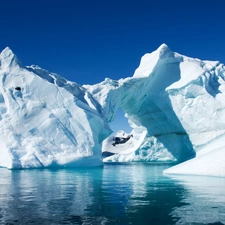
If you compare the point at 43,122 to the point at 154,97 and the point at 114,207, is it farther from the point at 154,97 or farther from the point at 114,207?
the point at 114,207

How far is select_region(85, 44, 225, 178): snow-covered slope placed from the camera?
66.6 ft

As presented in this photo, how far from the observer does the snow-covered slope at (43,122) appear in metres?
15.4

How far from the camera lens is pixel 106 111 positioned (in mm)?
20734

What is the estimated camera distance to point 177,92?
21.1 meters

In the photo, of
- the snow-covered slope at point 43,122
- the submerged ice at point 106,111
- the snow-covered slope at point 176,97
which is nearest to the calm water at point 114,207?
the submerged ice at point 106,111

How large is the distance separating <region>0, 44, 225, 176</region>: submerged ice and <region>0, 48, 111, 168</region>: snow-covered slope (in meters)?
0.05

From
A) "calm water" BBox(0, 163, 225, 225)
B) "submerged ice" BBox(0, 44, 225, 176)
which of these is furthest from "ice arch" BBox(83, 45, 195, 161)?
"calm water" BBox(0, 163, 225, 225)

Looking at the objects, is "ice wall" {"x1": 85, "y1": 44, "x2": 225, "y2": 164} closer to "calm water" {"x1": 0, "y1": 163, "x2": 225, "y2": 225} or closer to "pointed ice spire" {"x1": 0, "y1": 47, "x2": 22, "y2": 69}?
"pointed ice spire" {"x1": 0, "y1": 47, "x2": 22, "y2": 69}

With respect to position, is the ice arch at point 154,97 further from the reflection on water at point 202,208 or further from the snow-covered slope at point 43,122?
the reflection on water at point 202,208

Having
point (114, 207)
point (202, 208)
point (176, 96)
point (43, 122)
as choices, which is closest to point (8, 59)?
point (43, 122)

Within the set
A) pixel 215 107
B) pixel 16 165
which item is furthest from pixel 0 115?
pixel 215 107

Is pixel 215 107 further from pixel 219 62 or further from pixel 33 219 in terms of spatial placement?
pixel 33 219

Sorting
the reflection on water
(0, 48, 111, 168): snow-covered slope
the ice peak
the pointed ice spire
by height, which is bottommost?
the reflection on water

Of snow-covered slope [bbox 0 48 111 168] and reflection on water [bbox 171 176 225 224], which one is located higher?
snow-covered slope [bbox 0 48 111 168]
